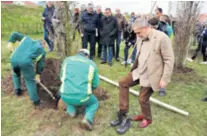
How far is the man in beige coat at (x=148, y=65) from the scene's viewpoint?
3803 mm

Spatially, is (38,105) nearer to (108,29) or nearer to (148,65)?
(148,65)

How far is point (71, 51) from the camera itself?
574 centimetres

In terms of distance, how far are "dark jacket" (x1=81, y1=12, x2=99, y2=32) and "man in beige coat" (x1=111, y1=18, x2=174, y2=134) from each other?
4.44m

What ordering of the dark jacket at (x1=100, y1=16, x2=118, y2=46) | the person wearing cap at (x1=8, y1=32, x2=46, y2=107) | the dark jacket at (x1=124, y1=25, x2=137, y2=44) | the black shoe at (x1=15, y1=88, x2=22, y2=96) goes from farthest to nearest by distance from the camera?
the dark jacket at (x1=100, y1=16, x2=118, y2=46)
the dark jacket at (x1=124, y1=25, x2=137, y2=44)
the black shoe at (x1=15, y1=88, x2=22, y2=96)
the person wearing cap at (x1=8, y1=32, x2=46, y2=107)

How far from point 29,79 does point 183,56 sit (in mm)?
4897

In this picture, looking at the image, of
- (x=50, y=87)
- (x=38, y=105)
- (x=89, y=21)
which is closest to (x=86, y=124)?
(x=38, y=105)

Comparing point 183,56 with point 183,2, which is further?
point 183,56

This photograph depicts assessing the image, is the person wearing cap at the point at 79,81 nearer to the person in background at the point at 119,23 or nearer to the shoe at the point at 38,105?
the shoe at the point at 38,105

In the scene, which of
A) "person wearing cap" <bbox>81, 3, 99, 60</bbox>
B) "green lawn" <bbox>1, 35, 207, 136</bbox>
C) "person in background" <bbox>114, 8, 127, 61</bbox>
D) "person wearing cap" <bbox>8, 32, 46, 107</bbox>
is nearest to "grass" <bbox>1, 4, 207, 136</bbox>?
"green lawn" <bbox>1, 35, 207, 136</bbox>

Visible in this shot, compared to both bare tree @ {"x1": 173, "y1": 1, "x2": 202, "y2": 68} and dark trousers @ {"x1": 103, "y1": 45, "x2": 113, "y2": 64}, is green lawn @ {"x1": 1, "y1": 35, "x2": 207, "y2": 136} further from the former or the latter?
dark trousers @ {"x1": 103, "y1": 45, "x2": 113, "y2": 64}

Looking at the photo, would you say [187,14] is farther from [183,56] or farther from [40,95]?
[40,95]

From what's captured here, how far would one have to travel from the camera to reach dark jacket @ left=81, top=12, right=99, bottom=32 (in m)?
8.38

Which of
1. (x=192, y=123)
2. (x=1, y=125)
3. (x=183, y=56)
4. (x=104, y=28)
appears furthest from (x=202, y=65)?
(x=1, y=125)

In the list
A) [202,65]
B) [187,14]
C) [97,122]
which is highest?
[187,14]
